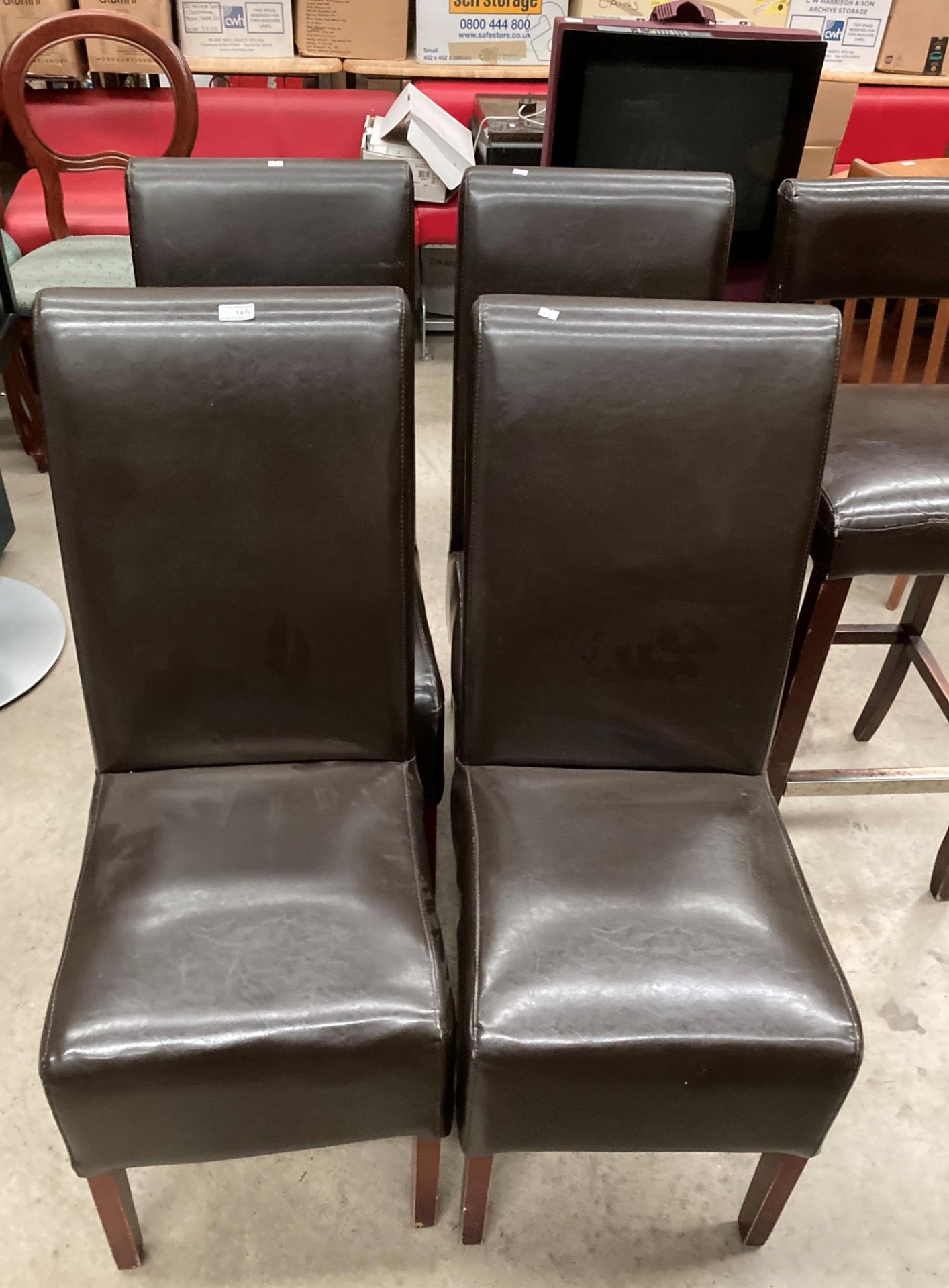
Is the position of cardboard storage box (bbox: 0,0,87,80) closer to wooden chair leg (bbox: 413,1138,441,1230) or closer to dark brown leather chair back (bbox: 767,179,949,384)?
dark brown leather chair back (bbox: 767,179,949,384)

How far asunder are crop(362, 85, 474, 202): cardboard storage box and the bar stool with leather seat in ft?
5.43

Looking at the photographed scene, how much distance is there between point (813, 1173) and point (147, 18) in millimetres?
3260

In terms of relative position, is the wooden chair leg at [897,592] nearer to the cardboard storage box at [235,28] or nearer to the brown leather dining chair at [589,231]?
the brown leather dining chair at [589,231]

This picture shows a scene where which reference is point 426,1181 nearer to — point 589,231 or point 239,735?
point 239,735

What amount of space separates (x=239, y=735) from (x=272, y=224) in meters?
0.77

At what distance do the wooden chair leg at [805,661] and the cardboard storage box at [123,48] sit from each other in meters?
2.53

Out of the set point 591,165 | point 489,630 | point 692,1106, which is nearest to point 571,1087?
point 692,1106

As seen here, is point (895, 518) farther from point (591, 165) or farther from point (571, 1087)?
point (591, 165)

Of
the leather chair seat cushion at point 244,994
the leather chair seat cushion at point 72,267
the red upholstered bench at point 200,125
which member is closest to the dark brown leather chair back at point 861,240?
the leather chair seat cushion at point 244,994

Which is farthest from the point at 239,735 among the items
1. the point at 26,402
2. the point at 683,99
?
the point at 26,402

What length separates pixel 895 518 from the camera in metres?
1.30

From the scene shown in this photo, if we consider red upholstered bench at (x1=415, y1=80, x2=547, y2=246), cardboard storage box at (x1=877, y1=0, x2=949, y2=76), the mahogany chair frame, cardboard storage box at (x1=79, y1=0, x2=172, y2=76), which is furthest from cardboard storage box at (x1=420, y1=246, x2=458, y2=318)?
the mahogany chair frame

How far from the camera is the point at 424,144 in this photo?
2.87 meters

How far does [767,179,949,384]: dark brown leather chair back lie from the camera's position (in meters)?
1.41
